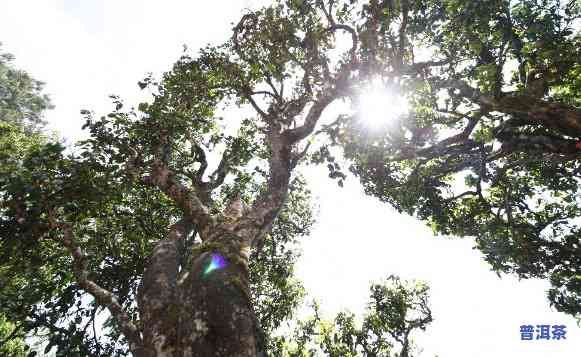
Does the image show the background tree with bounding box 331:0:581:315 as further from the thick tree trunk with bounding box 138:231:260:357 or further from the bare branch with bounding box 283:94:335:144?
the thick tree trunk with bounding box 138:231:260:357

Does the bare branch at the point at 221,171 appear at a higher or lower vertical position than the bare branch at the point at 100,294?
higher

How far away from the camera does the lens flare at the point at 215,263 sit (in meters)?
4.62

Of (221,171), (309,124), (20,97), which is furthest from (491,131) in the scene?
(20,97)

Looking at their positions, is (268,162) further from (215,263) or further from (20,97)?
(20,97)

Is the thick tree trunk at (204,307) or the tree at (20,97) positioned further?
the tree at (20,97)

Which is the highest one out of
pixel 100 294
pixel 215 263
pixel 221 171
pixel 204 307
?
pixel 221 171

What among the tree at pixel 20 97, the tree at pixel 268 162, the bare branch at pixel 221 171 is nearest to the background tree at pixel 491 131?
the tree at pixel 268 162

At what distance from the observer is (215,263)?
189 inches

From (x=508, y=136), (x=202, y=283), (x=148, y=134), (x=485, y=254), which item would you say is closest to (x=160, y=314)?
(x=202, y=283)

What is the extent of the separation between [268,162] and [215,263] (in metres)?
6.80

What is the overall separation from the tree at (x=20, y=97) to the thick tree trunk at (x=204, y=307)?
31209 millimetres

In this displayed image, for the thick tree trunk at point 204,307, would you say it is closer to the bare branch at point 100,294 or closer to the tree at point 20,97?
the bare branch at point 100,294

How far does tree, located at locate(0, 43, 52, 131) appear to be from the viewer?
93.1 feet

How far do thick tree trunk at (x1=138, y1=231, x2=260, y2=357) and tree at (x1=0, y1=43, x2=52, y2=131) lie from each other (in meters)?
31.2
